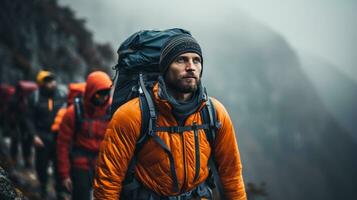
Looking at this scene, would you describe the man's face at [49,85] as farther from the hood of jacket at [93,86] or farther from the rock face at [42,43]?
the rock face at [42,43]

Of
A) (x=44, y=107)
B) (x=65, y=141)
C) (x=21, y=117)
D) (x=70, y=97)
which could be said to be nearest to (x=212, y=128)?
(x=65, y=141)

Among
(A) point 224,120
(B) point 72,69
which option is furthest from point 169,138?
(B) point 72,69

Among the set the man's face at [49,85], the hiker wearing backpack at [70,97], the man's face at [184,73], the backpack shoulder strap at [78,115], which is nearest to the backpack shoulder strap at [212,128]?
the man's face at [184,73]

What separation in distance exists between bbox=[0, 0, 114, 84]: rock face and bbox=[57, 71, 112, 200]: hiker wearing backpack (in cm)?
1142

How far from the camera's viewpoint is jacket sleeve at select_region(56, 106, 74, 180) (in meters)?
5.24

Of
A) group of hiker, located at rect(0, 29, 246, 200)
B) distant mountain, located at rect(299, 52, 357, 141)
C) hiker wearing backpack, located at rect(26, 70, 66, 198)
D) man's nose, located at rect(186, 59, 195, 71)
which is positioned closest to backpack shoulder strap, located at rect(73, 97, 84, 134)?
group of hiker, located at rect(0, 29, 246, 200)

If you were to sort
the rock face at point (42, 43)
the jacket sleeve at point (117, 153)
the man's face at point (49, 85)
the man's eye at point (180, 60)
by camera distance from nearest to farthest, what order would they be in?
the jacket sleeve at point (117, 153) → the man's eye at point (180, 60) → the man's face at point (49, 85) → the rock face at point (42, 43)

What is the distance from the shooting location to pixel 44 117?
7.77m

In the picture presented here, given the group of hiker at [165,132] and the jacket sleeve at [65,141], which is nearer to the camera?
the group of hiker at [165,132]

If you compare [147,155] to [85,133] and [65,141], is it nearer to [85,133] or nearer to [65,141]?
[85,133]

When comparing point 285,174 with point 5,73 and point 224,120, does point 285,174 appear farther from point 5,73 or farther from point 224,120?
point 224,120

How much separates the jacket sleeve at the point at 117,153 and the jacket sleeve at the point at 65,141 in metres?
2.73

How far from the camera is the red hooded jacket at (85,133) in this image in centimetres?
527

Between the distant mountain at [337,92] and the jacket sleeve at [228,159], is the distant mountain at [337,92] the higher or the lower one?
the higher one
